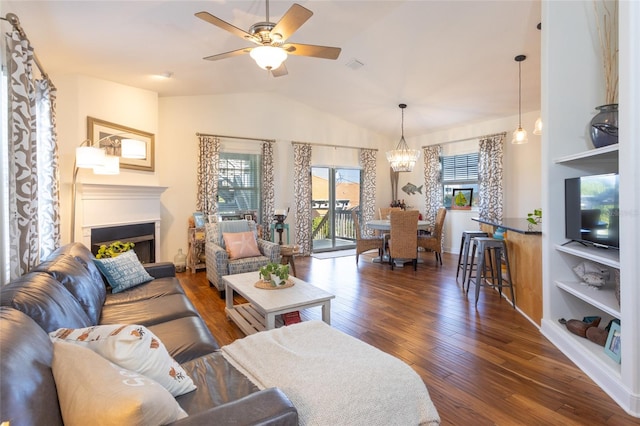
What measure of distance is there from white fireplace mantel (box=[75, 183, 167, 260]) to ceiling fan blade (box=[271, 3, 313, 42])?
10.4 feet

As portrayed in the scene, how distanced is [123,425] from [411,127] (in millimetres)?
7387

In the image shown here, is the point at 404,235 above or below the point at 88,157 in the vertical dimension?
below

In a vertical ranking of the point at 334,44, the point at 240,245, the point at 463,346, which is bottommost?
the point at 463,346

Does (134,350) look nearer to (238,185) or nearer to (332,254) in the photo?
(238,185)

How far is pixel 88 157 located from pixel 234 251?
1.92 m

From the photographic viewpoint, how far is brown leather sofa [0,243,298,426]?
944 mm

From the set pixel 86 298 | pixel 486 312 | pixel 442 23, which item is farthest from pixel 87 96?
pixel 486 312

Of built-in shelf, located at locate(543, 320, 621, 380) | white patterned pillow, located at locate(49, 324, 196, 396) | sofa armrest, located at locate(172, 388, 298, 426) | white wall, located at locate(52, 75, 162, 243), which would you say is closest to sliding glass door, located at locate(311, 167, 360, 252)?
white wall, located at locate(52, 75, 162, 243)

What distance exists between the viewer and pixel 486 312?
350 centimetres

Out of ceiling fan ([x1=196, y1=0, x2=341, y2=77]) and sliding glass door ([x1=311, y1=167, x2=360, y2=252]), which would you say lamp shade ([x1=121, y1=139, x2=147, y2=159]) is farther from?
sliding glass door ([x1=311, y1=167, x2=360, y2=252])

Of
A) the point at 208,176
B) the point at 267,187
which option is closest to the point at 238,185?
the point at 267,187

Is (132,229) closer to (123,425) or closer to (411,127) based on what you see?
(123,425)

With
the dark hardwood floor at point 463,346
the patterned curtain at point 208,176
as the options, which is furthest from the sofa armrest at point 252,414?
the patterned curtain at point 208,176

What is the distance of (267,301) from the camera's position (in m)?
2.69
